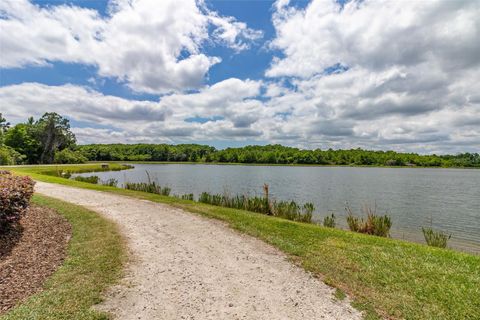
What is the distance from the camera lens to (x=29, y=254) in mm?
5918

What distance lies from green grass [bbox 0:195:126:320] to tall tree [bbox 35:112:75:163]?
6377cm

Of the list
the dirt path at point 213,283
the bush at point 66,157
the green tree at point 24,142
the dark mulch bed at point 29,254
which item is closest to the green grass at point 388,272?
the dirt path at point 213,283

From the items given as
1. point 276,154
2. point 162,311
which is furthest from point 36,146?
point 276,154

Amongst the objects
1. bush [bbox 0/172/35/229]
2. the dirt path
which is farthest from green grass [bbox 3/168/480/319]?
bush [bbox 0/172/35/229]

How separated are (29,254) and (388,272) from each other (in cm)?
755

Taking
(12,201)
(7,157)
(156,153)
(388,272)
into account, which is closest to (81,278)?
(12,201)

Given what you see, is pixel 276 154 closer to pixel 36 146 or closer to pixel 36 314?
pixel 36 146

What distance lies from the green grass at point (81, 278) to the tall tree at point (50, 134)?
63771 millimetres

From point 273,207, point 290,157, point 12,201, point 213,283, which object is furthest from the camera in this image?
point 290,157

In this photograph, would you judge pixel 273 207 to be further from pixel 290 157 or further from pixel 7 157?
pixel 290 157

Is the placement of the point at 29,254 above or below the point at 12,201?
below

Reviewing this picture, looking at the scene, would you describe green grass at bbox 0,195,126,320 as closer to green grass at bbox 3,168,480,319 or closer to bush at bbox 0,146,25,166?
green grass at bbox 3,168,480,319

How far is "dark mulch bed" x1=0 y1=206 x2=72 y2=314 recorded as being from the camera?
4562mm

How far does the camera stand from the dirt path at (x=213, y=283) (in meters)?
4.05
